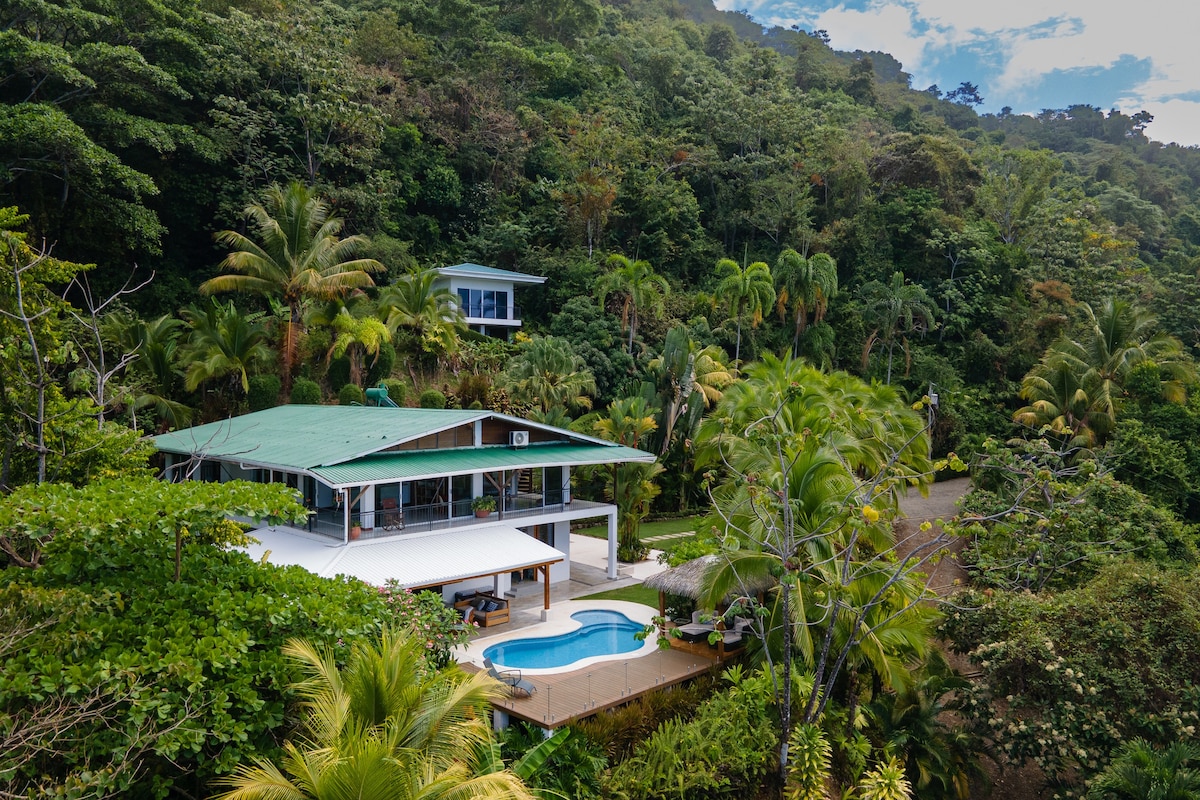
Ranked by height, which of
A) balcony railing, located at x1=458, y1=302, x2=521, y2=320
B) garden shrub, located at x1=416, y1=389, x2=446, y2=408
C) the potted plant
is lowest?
the potted plant

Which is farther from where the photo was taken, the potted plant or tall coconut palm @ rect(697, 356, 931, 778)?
the potted plant

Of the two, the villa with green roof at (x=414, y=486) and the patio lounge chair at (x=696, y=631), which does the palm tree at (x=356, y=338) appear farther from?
the patio lounge chair at (x=696, y=631)

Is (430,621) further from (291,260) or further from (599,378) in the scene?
(599,378)

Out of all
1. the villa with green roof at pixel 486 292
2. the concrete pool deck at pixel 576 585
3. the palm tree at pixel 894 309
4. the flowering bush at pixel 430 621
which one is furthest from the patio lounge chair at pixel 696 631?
the palm tree at pixel 894 309

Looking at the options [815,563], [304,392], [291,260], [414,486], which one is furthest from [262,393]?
[815,563]

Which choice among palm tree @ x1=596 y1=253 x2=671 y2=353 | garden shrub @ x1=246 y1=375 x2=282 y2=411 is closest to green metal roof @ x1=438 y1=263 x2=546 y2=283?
palm tree @ x1=596 y1=253 x2=671 y2=353

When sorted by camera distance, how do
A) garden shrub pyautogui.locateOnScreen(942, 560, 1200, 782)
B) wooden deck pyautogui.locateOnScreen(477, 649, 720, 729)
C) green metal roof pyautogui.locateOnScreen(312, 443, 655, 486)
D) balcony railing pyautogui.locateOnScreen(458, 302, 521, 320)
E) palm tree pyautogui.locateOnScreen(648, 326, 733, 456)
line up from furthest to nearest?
balcony railing pyautogui.locateOnScreen(458, 302, 521, 320) < palm tree pyautogui.locateOnScreen(648, 326, 733, 456) < green metal roof pyautogui.locateOnScreen(312, 443, 655, 486) < wooden deck pyautogui.locateOnScreen(477, 649, 720, 729) < garden shrub pyautogui.locateOnScreen(942, 560, 1200, 782)

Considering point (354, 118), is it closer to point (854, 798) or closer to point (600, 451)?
point (600, 451)

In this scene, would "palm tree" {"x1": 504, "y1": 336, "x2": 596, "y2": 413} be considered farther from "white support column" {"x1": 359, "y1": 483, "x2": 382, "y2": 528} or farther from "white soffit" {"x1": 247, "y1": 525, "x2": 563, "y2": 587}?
"white support column" {"x1": 359, "y1": 483, "x2": 382, "y2": 528}
